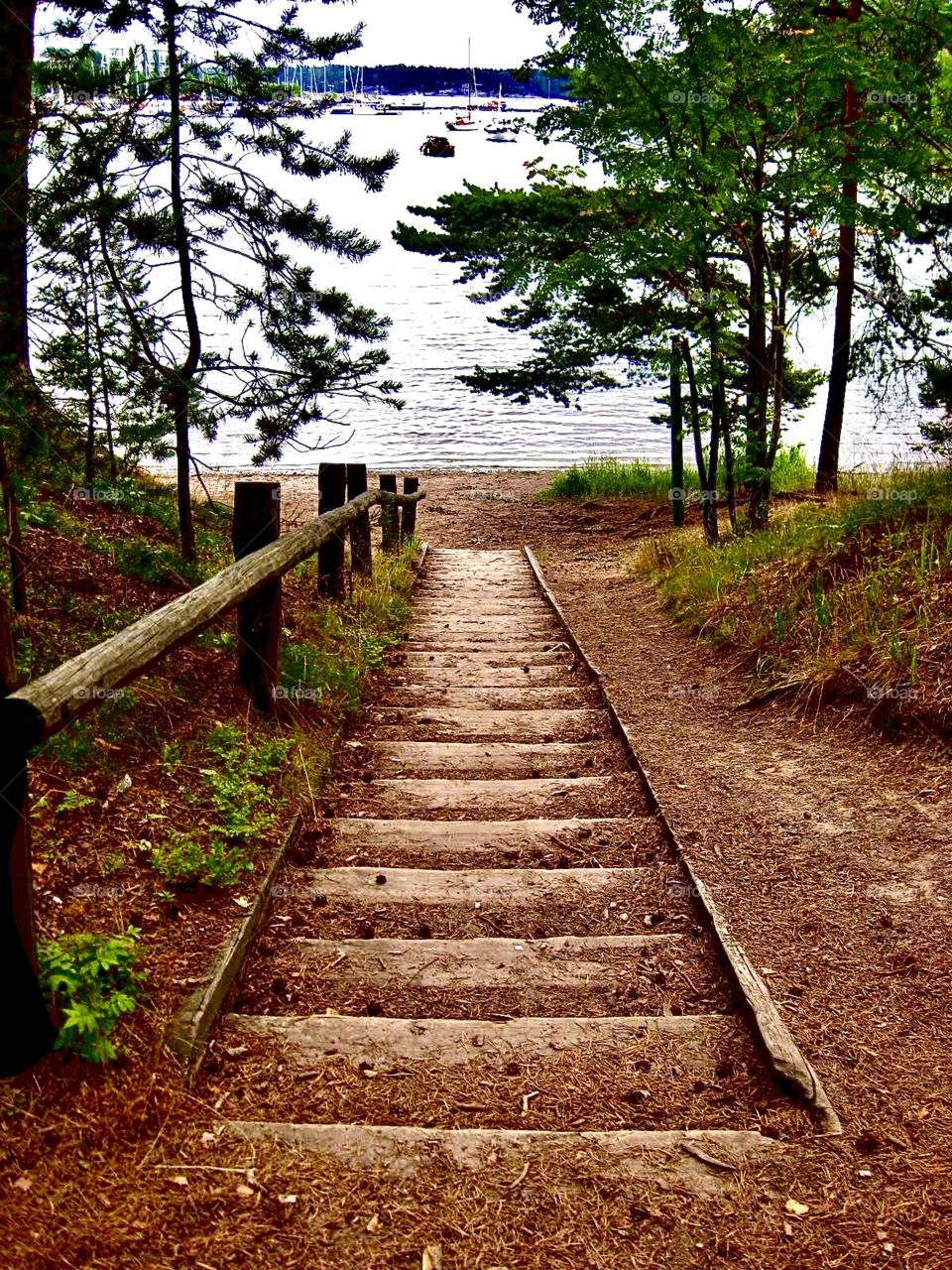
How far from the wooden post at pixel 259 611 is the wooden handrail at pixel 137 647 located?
0.38ft

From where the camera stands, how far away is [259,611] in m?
5.23

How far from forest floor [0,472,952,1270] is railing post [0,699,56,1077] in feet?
0.36

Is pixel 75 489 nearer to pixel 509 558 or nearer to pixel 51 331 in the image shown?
pixel 51 331

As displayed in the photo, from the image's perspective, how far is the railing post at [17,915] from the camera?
241 cm

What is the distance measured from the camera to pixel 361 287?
56531mm

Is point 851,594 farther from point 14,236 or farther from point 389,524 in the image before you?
point 389,524

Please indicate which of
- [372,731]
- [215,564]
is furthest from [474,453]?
[372,731]

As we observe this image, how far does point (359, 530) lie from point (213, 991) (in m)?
6.19

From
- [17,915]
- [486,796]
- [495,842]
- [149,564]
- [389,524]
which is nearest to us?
[17,915]

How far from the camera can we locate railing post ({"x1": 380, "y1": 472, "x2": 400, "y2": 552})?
429 inches

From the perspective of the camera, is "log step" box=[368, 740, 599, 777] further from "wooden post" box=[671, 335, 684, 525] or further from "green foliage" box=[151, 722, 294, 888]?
"wooden post" box=[671, 335, 684, 525]

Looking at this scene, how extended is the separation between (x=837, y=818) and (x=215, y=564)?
458 centimetres

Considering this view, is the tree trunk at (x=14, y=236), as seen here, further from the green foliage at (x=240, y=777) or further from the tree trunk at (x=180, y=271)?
the green foliage at (x=240, y=777)

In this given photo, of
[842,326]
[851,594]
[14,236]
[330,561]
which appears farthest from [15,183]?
[842,326]
